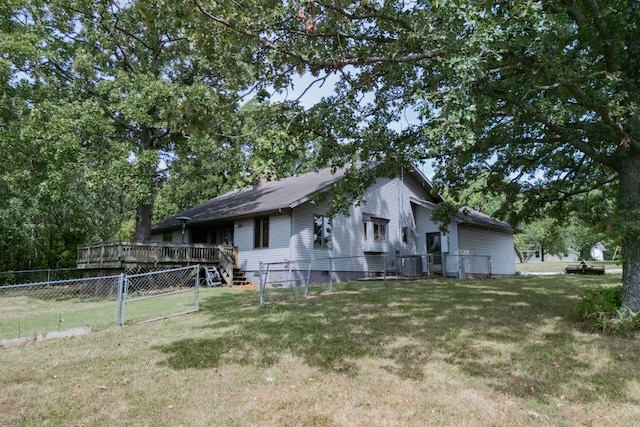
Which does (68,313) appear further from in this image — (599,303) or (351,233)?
(599,303)

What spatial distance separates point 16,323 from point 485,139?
40.6 feet

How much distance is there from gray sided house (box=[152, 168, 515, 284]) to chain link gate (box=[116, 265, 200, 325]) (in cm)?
306

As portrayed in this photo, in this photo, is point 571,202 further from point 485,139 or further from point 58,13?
point 58,13

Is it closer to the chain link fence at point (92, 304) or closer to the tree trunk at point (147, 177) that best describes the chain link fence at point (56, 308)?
the chain link fence at point (92, 304)

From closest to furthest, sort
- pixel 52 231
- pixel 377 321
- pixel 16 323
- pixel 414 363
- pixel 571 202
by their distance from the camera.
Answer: pixel 414 363
pixel 377 321
pixel 16 323
pixel 571 202
pixel 52 231

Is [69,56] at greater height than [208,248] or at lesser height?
greater

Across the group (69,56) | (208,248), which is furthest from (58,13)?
(208,248)

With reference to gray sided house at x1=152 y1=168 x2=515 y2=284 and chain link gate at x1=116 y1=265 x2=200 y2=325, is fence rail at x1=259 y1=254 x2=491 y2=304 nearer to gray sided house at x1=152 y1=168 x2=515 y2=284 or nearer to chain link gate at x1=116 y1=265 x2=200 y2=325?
gray sided house at x1=152 y1=168 x2=515 y2=284

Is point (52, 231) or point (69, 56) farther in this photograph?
point (52, 231)

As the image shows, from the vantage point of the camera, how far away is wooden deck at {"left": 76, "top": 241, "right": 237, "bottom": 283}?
17.2 meters

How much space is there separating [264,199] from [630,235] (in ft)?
52.1

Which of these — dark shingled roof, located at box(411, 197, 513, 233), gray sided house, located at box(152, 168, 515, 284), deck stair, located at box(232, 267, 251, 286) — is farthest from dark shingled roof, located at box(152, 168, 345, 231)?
dark shingled roof, located at box(411, 197, 513, 233)

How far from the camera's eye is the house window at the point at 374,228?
68.8ft

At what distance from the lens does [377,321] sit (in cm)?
879
